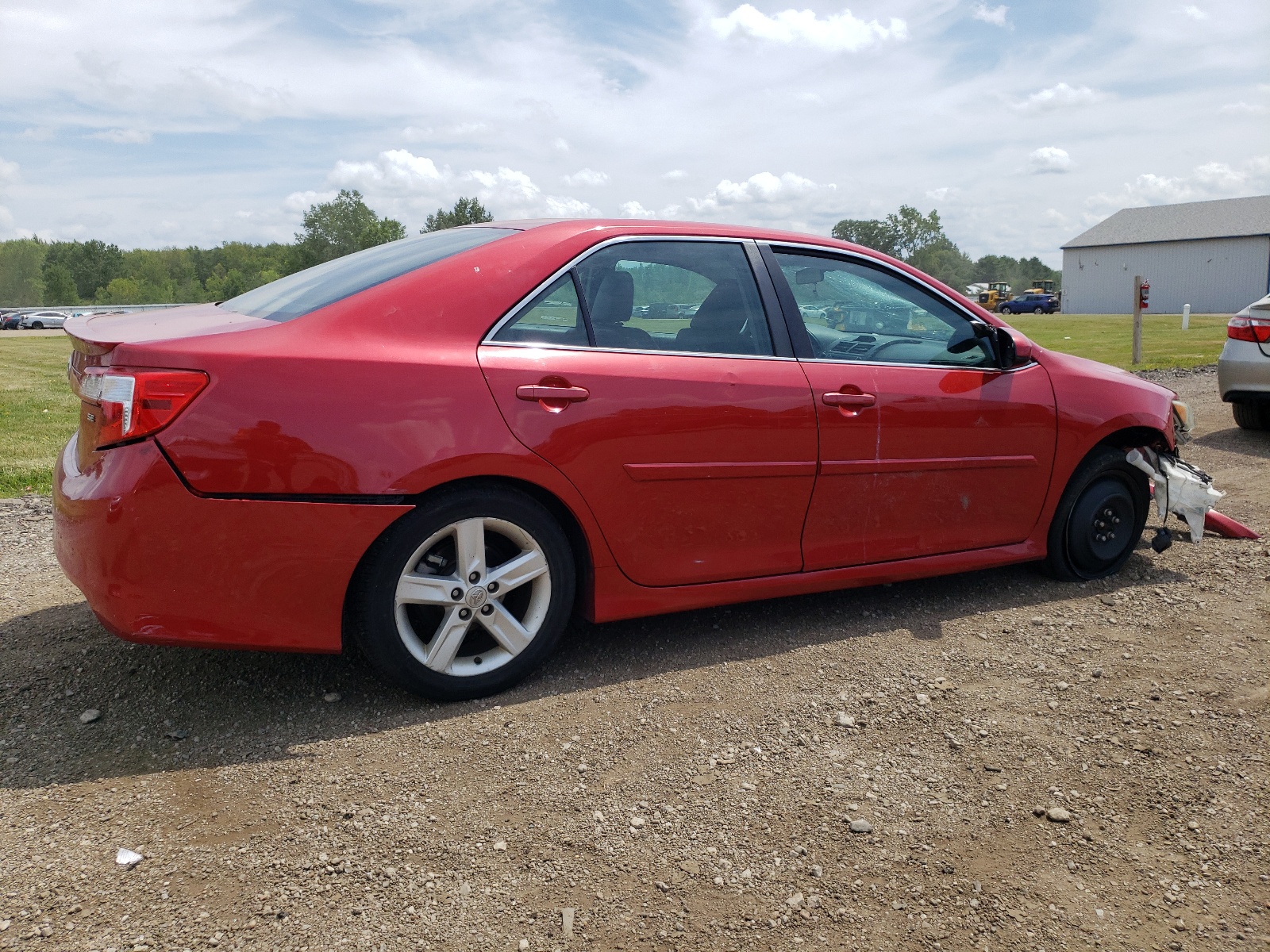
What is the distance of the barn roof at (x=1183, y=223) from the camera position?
2409 inches

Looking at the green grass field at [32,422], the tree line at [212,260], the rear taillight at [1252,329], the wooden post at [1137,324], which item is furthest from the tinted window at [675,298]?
the tree line at [212,260]

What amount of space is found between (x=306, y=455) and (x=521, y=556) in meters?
0.78

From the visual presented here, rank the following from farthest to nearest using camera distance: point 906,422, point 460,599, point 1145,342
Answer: point 1145,342, point 906,422, point 460,599

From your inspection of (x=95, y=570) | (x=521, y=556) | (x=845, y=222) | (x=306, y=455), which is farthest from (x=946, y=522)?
(x=845, y=222)

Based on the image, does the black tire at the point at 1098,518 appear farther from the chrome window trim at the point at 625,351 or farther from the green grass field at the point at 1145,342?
the green grass field at the point at 1145,342

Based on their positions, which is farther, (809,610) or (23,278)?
(23,278)

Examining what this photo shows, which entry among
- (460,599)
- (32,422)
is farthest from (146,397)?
(32,422)

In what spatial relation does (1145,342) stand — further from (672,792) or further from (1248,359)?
(672,792)

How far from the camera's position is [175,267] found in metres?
113

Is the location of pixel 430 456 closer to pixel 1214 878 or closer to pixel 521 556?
pixel 521 556

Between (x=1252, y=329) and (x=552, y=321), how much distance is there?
23.2 feet

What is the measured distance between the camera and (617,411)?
3.39 metres

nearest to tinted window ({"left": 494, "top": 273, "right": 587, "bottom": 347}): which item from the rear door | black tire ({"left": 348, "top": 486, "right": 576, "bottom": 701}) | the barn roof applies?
the rear door

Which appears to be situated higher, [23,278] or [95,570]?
[23,278]
